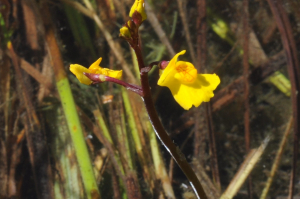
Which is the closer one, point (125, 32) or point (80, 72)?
point (125, 32)

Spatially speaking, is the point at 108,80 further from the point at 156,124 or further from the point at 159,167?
the point at 159,167

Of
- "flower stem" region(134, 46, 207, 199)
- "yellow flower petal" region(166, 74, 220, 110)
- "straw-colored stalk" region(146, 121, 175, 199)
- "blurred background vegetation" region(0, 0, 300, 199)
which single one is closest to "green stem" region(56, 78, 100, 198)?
"blurred background vegetation" region(0, 0, 300, 199)

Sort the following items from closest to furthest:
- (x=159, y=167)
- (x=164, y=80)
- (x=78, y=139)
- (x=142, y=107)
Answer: (x=164, y=80), (x=78, y=139), (x=159, y=167), (x=142, y=107)

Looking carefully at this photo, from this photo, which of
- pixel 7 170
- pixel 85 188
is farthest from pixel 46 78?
pixel 85 188

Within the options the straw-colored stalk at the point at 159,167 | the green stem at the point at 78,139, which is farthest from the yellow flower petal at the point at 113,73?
the straw-colored stalk at the point at 159,167

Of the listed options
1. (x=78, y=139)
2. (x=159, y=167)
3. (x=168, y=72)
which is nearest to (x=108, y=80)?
(x=168, y=72)

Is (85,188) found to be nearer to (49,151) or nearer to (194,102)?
(49,151)

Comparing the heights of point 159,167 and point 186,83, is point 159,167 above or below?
below
